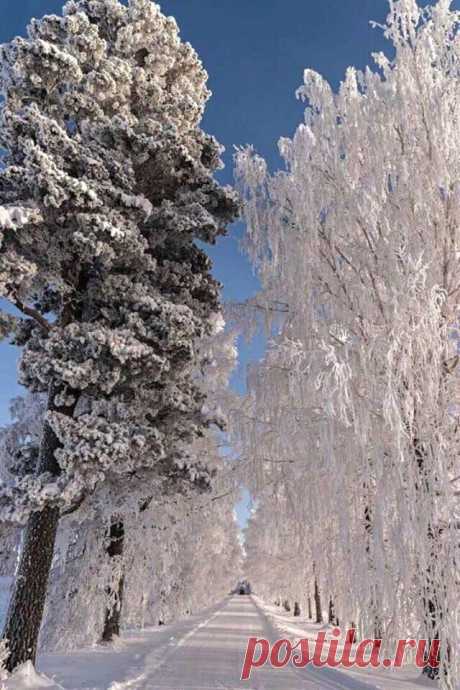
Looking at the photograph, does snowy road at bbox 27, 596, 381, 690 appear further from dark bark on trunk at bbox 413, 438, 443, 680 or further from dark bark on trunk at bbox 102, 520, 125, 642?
dark bark on trunk at bbox 413, 438, 443, 680

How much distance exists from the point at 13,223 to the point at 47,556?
16.0 ft

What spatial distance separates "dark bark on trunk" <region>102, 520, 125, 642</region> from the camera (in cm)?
1070

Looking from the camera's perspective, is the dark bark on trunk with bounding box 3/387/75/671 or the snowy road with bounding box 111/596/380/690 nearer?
the dark bark on trunk with bounding box 3/387/75/671

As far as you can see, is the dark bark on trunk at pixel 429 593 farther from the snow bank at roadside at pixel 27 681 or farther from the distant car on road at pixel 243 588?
the distant car on road at pixel 243 588

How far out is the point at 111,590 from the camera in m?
10.5

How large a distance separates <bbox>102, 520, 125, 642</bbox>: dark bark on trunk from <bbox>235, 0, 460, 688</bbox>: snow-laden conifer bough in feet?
13.0

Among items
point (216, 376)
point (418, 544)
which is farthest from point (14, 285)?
point (216, 376)

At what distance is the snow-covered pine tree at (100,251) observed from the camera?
6.93 m

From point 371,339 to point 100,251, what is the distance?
432cm

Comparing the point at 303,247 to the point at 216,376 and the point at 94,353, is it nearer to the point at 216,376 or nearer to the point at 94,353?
the point at 94,353

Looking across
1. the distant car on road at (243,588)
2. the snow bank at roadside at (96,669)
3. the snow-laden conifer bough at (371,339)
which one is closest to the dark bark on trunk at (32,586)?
the snow bank at roadside at (96,669)

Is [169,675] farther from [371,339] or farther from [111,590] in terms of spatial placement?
[371,339]

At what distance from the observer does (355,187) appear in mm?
7469

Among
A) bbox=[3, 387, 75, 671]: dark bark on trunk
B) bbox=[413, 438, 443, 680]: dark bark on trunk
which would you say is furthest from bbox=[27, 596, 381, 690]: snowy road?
bbox=[413, 438, 443, 680]: dark bark on trunk
